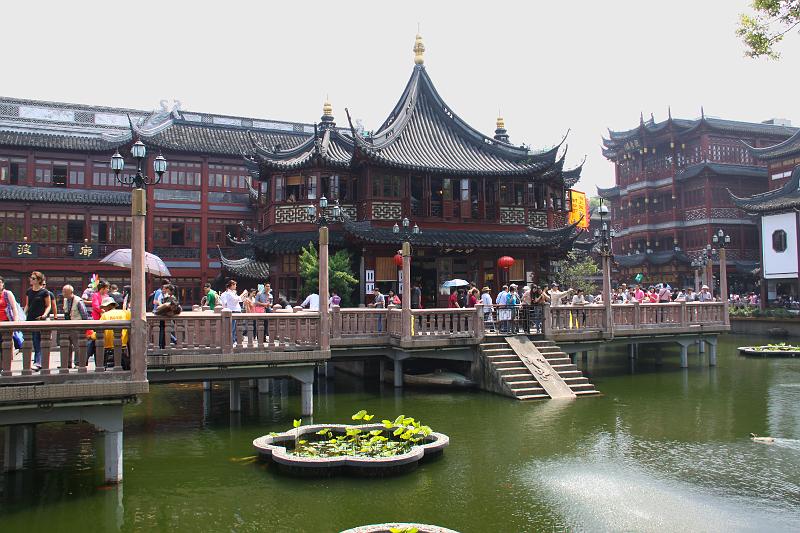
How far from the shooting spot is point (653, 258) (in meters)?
48.8

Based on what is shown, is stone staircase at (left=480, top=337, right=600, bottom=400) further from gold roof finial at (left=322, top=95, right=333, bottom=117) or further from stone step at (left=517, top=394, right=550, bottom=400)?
gold roof finial at (left=322, top=95, right=333, bottom=117)

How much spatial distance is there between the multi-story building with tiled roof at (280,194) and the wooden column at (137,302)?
580 inches

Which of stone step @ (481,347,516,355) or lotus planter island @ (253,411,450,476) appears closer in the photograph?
lotus planter island @ (253,411,450,476)

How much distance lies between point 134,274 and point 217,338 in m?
3.98

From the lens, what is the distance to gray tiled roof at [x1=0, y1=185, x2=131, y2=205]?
3531cm

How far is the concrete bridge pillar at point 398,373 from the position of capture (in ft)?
59.4

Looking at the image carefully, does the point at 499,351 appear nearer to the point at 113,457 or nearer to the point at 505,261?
the point at 505,261

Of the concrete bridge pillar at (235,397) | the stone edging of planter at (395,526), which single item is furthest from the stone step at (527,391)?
the stone edging of planter at (395,526)

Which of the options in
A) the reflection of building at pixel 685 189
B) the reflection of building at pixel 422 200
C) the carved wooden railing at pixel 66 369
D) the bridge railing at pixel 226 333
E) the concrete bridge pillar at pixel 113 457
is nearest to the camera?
the carved wooden railing at pixel 66 369

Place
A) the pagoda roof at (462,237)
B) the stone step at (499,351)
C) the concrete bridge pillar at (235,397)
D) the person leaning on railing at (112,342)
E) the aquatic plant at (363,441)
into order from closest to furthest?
the person leaning on railing at (112,342)
the aquatic plant at (363,441)
the concrete bridge pillar at (235,397)
the stone step at (499,351)
the pagoda roof at (462,237)

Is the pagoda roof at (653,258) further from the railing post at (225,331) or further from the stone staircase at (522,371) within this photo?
the railing post at (225,331)

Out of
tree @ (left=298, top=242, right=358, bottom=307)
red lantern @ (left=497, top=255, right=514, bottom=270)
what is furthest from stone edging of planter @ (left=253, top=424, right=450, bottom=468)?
red lantern @ (left=497, top=255, right=514, bottom=270)

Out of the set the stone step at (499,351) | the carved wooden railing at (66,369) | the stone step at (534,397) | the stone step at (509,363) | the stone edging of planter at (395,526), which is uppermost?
the carved wooden railing at (66,369)

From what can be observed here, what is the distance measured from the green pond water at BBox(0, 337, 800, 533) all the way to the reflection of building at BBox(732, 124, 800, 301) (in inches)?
1010
